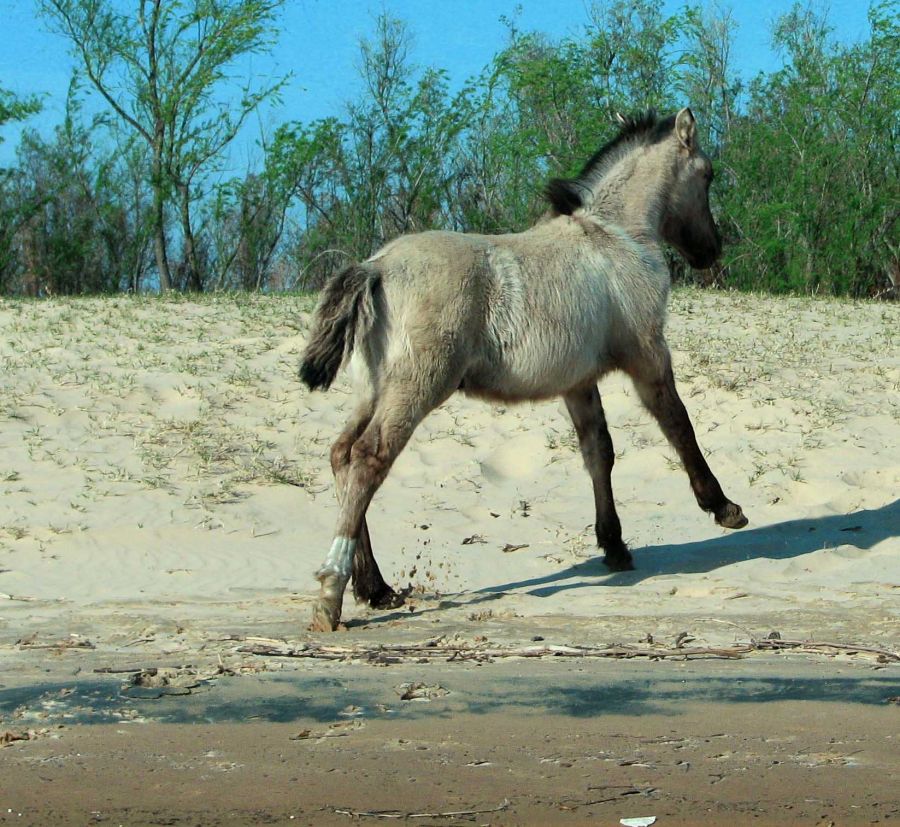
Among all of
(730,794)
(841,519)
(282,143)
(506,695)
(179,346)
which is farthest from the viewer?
(282,143)

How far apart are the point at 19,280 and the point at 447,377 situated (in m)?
24.9

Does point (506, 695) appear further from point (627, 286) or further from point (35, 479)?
point (35, 479)

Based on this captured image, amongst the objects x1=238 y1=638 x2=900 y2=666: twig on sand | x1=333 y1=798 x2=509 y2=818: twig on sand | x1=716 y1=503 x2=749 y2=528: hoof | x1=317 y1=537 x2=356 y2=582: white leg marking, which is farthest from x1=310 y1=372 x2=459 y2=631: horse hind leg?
x1=333 y1=798 x2=509 y2=818: twig on sand

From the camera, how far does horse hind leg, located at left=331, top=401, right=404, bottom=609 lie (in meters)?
6.62

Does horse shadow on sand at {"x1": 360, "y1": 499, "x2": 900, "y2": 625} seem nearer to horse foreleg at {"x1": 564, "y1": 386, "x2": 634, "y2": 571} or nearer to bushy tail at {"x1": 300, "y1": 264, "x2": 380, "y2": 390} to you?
horse foreleg at {"x1": 564, "y1": 386, "x2": 634, "y2": 571}

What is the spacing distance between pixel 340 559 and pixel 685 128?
3.69 meters

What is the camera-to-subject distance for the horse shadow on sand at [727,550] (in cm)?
725

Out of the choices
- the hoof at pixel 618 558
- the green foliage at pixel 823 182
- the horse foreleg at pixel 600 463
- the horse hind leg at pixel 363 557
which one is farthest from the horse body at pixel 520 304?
the green foliage at pixel 823 182

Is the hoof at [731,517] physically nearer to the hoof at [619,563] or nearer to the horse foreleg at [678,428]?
the horse foreleg at [678,428]

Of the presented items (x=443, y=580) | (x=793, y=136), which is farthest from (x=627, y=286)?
(x=793, y=136)

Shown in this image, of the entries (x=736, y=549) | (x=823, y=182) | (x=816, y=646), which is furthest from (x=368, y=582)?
(x=823, y=182)

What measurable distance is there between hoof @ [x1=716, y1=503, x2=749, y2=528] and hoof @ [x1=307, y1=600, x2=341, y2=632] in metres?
2.64

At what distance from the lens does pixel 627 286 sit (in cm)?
730

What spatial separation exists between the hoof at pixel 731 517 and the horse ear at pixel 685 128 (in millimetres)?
2244
